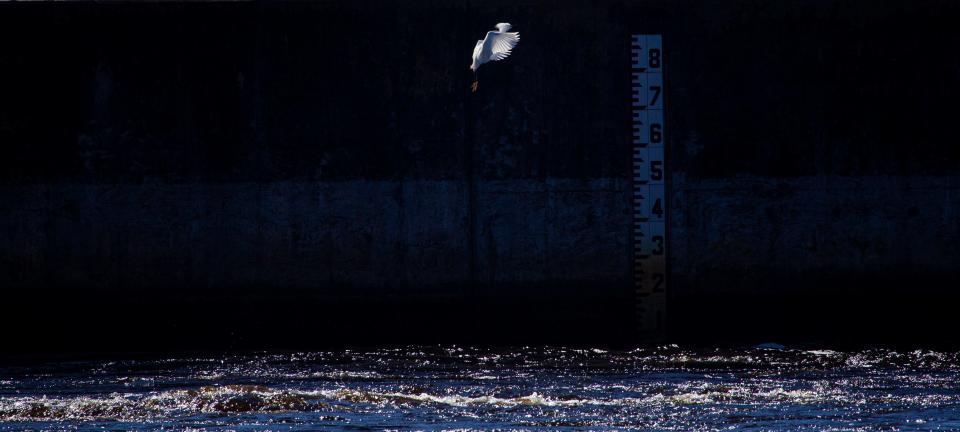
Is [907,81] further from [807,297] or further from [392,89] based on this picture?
[392,89]

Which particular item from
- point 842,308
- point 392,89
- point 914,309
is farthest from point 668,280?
point 392,89

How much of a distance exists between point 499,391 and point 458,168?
302cm

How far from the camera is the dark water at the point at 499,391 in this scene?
6.75m

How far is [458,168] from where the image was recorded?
1017cm

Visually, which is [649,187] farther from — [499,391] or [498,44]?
[499,391]

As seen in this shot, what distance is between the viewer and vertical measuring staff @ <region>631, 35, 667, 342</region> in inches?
398

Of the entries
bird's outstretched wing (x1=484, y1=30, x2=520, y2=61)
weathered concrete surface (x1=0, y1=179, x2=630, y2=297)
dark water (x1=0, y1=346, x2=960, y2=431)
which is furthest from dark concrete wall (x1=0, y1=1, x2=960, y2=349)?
dark water (x1=0, y1=346, x2=960, y2=431)

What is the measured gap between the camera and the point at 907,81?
10.2 m

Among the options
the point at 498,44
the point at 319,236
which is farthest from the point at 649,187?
the point at 319,236

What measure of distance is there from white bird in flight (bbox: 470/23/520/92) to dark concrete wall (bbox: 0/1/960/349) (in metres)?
0.43

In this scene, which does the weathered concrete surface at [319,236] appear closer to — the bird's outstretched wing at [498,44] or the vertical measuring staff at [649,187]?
the vertical measuring staff at [649,187]

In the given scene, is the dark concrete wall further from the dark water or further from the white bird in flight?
the dark water

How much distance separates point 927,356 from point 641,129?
306 cm

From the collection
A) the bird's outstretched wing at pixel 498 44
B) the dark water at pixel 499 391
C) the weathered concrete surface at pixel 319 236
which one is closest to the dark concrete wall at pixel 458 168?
the weathered concrete surface at pixel 319 236
